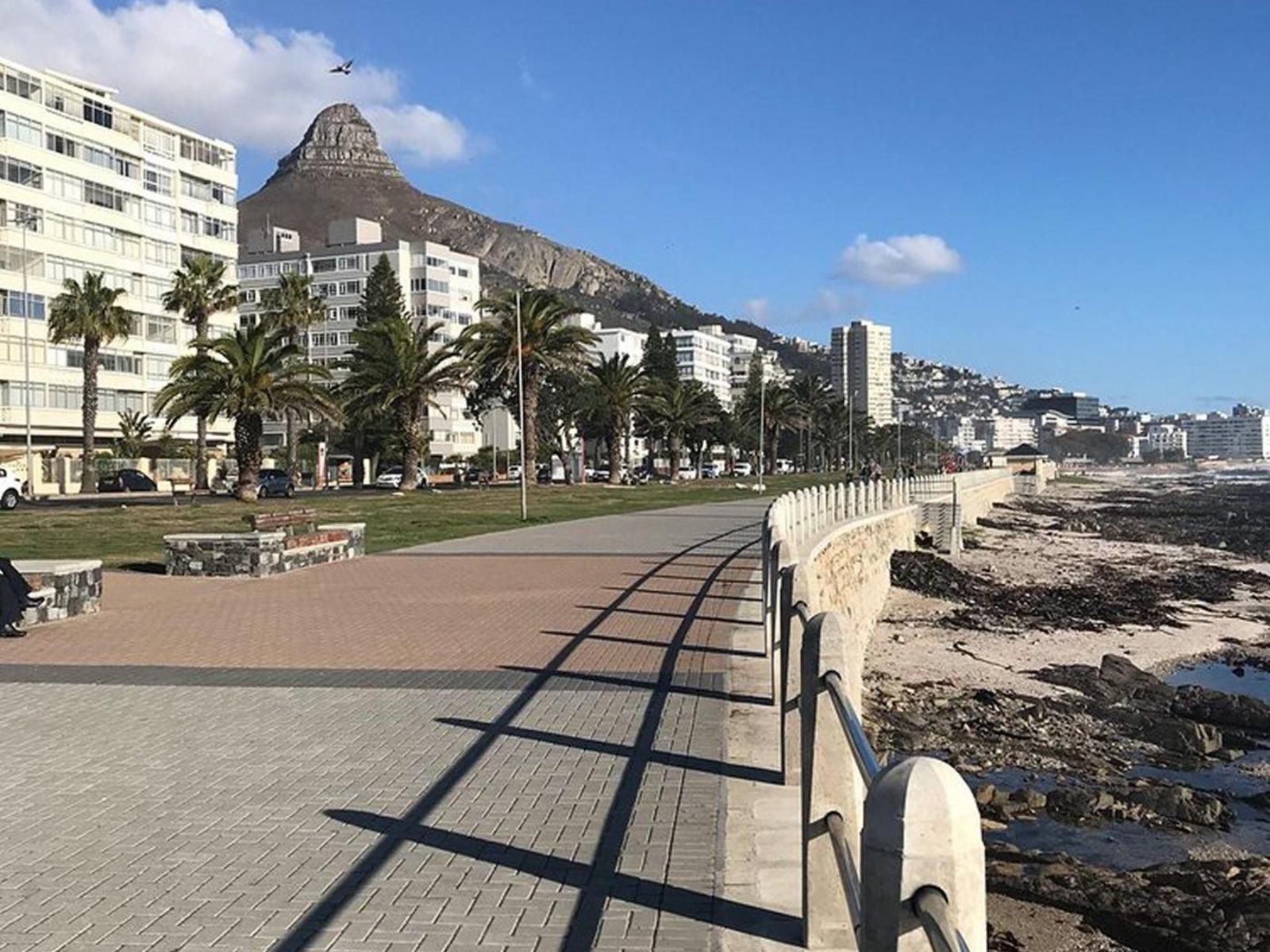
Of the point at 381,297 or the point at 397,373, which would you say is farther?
the point at 381,297

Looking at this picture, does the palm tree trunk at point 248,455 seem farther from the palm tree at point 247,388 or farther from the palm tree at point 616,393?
the palm tree at point 616,393

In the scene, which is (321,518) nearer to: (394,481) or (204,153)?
(394,481)

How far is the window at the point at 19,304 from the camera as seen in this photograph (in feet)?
201

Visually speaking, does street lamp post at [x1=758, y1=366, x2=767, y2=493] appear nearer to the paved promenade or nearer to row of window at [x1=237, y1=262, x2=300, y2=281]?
the paved promenade

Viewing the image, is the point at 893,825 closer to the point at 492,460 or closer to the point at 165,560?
the point at 165,560

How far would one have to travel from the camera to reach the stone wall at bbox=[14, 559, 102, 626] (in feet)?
40.6

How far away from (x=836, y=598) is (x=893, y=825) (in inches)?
707

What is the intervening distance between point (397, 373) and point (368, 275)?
56.3 meters

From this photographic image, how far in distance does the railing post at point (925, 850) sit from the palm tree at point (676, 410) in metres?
65.7

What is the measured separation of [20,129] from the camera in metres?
62.3

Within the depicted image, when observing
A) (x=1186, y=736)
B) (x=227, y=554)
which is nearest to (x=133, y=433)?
(x=227, y=554)

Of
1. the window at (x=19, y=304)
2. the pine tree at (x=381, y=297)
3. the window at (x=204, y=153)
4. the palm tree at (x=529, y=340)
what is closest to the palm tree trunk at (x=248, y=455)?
the palm tree at (x=529, y=340)

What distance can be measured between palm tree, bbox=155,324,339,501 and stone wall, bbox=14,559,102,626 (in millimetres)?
24522

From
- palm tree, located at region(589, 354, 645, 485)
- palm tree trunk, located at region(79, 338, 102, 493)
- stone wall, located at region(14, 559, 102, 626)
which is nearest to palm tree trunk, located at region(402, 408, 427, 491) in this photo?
palm tree, located at region(589, 354, 645, 485)
